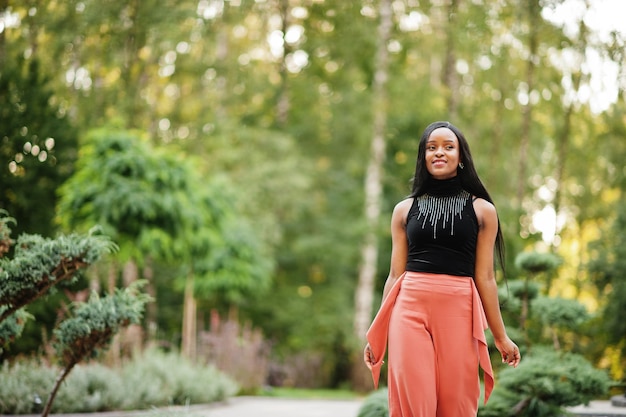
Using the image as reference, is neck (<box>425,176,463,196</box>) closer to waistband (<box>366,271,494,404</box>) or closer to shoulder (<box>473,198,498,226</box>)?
shoulder (<box>473,198,498,226</box>)

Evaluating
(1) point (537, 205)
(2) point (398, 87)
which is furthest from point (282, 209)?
(1) point (537, 205)

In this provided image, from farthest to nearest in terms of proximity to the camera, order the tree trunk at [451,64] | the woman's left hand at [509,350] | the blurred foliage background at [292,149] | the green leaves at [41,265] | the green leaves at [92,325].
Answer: the tree trunk at [451,64]
the blurred foliage background at [292,149]
the green leaves at [92,325]
the green leaves at [41,265]
the woman's left hand at [509,350]

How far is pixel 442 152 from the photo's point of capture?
3.65 meters

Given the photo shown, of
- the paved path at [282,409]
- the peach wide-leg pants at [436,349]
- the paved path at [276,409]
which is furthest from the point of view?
the paved path at [276,409]

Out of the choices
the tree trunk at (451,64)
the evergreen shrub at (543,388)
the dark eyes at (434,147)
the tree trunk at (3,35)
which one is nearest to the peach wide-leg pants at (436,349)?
the dark eyes at (434,147)

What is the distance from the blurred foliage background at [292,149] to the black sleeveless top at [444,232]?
144 inches

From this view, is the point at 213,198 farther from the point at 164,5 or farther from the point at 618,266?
the point at 618,266

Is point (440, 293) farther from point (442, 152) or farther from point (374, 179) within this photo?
point (374, 179)

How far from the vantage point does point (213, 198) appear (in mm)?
11242

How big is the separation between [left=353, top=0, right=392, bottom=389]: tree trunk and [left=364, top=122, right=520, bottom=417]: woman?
11159 mm

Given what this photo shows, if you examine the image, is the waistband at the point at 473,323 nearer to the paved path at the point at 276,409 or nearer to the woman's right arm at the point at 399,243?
the woman's right arm at the point at 399,243

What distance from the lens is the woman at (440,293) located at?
3.46m

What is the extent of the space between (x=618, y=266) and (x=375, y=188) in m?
5.05

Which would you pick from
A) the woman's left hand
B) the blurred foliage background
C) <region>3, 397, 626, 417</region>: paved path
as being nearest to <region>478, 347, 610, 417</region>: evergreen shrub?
<region>3, 397, 626, 417</region>: paved path
